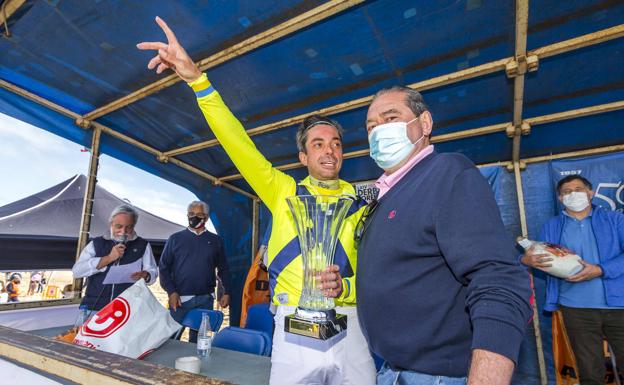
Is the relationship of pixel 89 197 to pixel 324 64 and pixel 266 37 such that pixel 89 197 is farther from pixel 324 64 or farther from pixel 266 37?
pixel 324 64

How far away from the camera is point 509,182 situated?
4348mm

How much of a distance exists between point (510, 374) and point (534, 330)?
4.25 m

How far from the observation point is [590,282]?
2.98 meters

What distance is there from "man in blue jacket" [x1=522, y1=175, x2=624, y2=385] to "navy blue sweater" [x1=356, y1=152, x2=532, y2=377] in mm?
2839

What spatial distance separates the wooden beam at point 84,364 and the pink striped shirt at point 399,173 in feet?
3.06

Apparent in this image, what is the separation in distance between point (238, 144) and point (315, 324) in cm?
103

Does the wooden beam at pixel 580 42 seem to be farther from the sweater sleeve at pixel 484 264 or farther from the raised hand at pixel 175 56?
the raised hand at pixel 175 56

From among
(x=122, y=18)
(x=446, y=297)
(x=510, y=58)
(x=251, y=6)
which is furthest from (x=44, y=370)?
(x=510, y=58)

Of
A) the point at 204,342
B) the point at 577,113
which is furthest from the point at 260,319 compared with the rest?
the point at 577,113

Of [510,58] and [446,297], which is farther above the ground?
[510,58]

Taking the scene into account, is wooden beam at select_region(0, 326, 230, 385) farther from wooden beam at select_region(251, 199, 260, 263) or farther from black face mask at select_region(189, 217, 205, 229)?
wooden beam at select_region(251, 199, 260, 263)

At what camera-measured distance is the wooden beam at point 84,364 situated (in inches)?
27.6

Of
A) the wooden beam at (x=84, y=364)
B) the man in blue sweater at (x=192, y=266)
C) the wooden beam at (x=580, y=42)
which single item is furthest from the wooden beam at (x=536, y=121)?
the wooden beam at (x=84, y=364)

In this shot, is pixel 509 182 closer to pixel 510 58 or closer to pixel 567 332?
pixel 567 332
